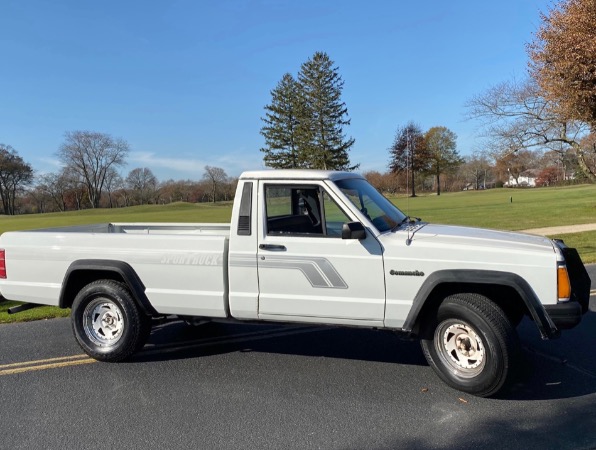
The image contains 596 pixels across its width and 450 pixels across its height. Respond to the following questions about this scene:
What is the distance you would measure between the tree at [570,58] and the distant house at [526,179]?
10774 centimetres

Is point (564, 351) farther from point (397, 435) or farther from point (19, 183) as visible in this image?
point (19, 183)

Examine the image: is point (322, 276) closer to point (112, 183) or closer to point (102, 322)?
point (102, 322)

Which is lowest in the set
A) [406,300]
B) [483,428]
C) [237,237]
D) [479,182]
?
[483,428]

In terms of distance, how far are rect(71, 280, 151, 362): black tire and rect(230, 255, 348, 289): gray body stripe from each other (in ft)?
5.25

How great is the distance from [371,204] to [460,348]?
63.0 inches

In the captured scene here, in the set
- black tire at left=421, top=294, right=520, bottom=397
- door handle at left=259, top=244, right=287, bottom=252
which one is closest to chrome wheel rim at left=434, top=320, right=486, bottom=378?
black tire at left=421, top=294, right=520, bottom=397

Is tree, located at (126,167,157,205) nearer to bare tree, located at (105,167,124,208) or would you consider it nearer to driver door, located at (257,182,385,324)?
bare tree, located at (105,167,124,208)

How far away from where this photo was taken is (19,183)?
304 feet

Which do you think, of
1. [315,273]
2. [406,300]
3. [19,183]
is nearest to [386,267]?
[406,300]

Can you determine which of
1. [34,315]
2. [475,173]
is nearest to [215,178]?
[475,173]

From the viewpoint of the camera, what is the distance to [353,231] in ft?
13.6

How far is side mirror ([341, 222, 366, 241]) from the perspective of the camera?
13.5 feet

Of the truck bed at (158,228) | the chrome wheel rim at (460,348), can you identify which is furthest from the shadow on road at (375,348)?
the truck bed at (158,228)

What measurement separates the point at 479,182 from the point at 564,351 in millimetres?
121487
